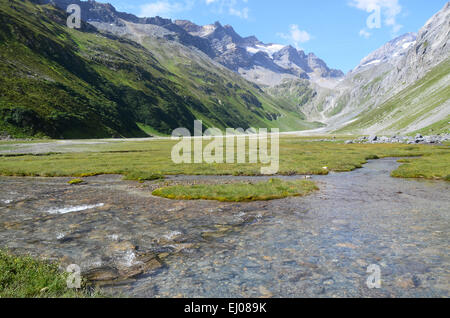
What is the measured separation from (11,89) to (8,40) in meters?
58.0

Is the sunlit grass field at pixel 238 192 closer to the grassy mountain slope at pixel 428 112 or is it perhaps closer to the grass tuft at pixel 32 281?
the grass tuft at pixel 32 281

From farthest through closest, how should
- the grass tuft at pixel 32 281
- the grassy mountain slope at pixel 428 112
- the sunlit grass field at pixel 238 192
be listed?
1. the grassy mountain slope at pixel 428 112
2. the sunlit grass field at pixel 238 192
3. the grass tuft at pixel 32 281

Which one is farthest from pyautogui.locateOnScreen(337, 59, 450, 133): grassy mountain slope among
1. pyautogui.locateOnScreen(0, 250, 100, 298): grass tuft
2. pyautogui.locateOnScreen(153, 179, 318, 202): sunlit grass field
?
pyautogui.locateOnScreen(0, 250, 100, 298): grass tuft

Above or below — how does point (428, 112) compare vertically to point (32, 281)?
above

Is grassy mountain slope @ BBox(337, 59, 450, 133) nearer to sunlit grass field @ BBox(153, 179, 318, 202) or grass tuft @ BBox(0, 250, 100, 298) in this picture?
sunlit grass field @ BBox(153, 179, 318, 202)

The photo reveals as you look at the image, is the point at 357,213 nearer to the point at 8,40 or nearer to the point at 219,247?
the point at 219,247

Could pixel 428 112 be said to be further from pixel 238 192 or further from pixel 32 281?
pixel 32 281

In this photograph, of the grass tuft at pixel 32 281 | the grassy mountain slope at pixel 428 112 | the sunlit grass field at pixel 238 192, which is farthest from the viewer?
the grassy mountain slope at pixel 428 112

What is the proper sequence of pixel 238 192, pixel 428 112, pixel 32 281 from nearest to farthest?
pixel 32 281 → pixel 238 192 → pixel 428 112

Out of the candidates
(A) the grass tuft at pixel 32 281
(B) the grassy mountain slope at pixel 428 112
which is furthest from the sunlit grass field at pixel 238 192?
(B) the grassy mountain slope at pixel 428 112

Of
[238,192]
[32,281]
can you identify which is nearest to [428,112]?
[238,192]

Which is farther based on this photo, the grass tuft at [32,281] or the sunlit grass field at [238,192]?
the sunlit grass field at [238,192]

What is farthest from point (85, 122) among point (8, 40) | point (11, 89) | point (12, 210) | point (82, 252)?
point (82, 252)

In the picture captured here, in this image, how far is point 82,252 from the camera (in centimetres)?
1237
